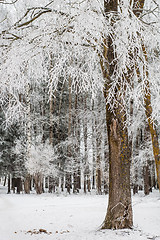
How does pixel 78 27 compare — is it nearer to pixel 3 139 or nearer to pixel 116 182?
pixel 116 182

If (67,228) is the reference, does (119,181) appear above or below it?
above

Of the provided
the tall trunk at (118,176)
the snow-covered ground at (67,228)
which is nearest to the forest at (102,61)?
the tall trunk at (118,176)

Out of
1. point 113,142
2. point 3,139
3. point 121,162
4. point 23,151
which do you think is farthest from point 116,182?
point 3,139

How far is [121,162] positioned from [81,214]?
3466 millimetres

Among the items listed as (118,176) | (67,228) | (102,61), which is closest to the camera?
(102,61)

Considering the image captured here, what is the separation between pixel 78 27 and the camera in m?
3.42

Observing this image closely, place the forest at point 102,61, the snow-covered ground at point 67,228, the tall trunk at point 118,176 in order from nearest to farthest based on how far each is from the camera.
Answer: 1. the forest at point 102,61
2. the snow-covered ground at point 67,228
3. the tall trunk at point 118,176

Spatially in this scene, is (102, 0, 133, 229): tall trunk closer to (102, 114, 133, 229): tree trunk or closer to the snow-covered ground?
(102, 114, 133, 229): tree trunk

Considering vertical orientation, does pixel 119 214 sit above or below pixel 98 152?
below

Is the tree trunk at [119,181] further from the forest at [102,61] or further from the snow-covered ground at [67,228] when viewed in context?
the snow-covered ground at [67,228]

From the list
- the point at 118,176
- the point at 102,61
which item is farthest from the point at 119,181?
the point at 102,61

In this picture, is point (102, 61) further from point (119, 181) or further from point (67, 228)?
point (67, 228)

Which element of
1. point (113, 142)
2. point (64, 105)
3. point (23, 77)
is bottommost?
point (113, 142)

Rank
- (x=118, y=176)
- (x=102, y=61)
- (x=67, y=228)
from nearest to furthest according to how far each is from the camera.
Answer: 1. (x=102, y=61)
2. (x=118, y=176)
3. (x=67, y=228)
